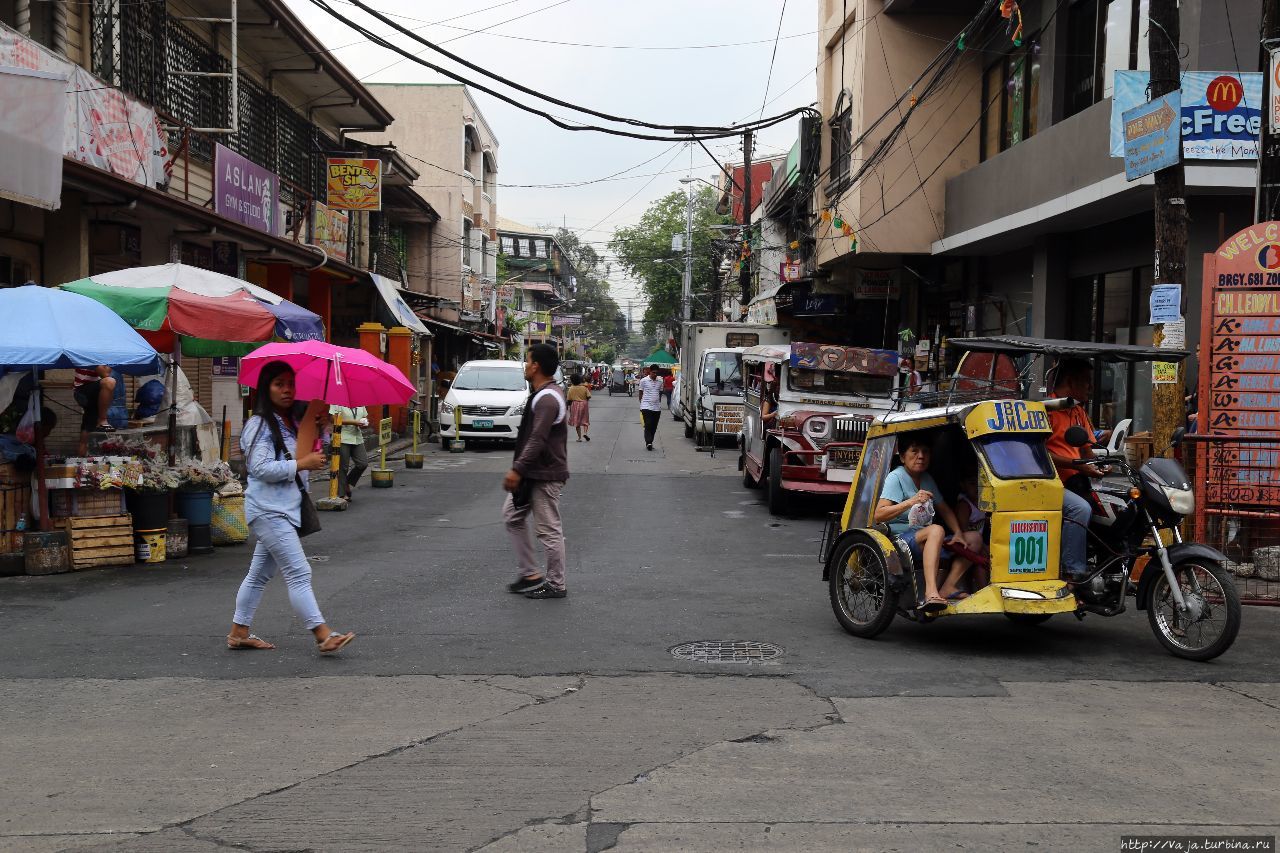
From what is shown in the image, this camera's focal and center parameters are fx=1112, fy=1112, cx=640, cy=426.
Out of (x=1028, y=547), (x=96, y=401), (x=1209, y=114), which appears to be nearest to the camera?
(x=1028, y=547)

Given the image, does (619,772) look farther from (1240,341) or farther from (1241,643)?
(1240,341)

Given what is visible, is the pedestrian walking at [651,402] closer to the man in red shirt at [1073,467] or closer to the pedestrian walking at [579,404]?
the pedestrian walking at [579,404]

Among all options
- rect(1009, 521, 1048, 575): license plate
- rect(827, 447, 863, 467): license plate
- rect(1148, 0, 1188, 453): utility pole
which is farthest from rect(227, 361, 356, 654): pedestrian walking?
rect(827, 447, 863, 467): license plate

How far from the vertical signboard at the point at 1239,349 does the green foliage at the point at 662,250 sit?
68.8 m

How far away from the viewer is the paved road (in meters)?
4.30

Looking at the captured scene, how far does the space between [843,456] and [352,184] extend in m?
14.7

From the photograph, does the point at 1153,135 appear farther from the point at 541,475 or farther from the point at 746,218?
the point at 746,218

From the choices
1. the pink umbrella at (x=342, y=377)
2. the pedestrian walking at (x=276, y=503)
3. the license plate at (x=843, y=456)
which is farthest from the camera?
the license plate at (x=843, y=456)

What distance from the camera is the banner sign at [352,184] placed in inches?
959

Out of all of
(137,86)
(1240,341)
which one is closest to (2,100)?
(137,86)

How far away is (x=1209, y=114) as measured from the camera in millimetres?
12141

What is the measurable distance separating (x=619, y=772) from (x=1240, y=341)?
8033 millimetres

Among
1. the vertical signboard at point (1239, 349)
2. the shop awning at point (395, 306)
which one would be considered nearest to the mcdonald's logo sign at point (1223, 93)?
the vertical signboard at point (1239, 349)

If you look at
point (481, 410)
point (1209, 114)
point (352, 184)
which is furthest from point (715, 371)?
point (1209, 114)
